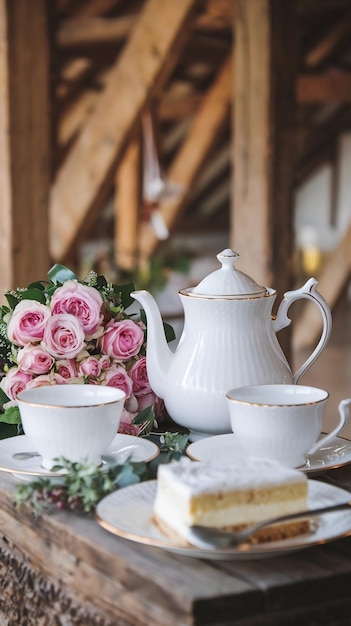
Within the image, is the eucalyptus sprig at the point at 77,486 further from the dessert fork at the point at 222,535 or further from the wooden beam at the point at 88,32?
the wooden beam at the point at 88,32

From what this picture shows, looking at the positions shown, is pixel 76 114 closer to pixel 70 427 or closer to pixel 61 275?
pixel 61 275

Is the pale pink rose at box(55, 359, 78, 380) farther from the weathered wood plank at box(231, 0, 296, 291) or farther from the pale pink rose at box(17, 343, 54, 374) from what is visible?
the weathered wood plank at box(231, 0, 296, 291)

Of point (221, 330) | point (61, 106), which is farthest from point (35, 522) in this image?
point (61, 106)

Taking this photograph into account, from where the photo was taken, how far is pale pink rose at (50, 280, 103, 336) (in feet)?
4.42

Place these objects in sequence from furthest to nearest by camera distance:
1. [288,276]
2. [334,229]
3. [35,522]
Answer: [334,229] < [288,276] < [35,522]

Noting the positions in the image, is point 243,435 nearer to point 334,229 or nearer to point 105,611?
point 105,611

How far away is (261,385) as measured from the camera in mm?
1190

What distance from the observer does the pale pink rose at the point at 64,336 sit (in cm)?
132

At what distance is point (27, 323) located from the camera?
1343 millimetres

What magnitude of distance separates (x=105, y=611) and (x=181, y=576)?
0.12 meters

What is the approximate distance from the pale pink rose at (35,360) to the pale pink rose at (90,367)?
1.7 inches

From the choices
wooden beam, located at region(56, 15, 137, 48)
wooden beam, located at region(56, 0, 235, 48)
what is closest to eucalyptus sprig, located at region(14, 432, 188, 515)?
wooden beam, located at region(56, 0, 235, 48)

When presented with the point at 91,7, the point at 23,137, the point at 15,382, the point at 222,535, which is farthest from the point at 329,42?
the point at 222,535

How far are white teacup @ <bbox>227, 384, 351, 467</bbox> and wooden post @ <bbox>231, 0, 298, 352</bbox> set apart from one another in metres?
2.02
